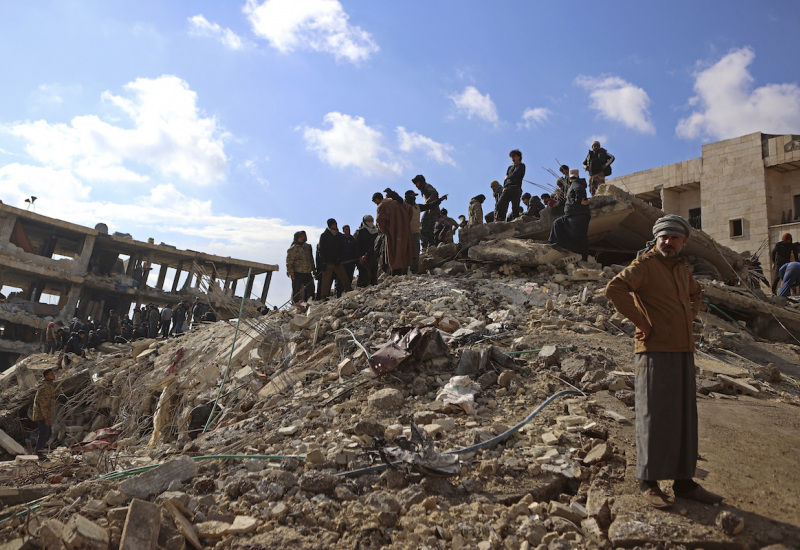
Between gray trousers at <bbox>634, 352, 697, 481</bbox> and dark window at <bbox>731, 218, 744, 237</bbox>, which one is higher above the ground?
dark window at <bbox>731, 218, 744, 237</bbox>

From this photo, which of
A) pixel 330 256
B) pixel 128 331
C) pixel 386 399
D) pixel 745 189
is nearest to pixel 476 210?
pixel 330 256

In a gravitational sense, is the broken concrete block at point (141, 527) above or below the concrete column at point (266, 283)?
below

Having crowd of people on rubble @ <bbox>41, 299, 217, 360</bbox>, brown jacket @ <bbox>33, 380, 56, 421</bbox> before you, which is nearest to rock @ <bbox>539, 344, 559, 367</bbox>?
brown jacket @ <bbox>33, 380, 56, 421</bbox>

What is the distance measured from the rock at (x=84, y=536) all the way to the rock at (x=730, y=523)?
2721mm

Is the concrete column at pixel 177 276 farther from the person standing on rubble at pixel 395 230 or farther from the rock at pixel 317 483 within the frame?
the rock at pixel 317 483

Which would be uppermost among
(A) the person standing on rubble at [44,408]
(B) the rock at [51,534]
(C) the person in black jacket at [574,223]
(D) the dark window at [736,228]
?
(D) the dark window at [736,228]

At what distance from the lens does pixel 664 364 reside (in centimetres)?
243

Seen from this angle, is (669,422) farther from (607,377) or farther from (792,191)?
(792,191)

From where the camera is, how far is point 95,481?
327cm


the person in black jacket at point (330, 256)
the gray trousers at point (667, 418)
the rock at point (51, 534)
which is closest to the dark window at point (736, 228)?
the person in black jacket at point (330, 256)

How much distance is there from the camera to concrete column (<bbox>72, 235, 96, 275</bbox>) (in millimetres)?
20156

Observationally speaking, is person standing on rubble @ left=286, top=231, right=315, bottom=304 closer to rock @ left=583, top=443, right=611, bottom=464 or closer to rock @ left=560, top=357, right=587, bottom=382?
rock @ left=560, top=357, right=587, bottom=382

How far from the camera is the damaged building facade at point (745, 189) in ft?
56.5

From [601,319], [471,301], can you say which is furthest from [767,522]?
[471,301]
